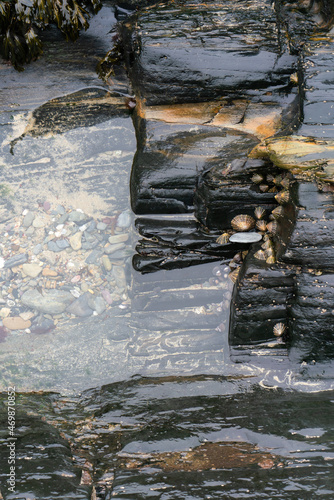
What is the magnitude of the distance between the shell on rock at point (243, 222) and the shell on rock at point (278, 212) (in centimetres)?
23

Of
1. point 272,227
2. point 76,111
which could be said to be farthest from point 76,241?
point 272,227

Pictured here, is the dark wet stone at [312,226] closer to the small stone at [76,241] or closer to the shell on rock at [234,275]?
the shell on rock at [234,275]

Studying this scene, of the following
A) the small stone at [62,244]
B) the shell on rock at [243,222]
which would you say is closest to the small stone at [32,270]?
the small stone at [62,244]

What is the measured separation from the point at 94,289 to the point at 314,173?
2.48m

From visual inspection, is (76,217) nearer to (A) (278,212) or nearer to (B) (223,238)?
(B) (223,238)

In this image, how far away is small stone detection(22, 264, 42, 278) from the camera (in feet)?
14.8

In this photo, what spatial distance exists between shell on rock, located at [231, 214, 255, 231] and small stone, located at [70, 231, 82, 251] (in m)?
1.69

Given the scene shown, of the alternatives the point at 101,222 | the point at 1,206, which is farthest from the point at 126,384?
the point at 1,206

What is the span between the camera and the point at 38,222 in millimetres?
4621

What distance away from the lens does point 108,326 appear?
4.37 m

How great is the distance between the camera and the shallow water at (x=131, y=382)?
317 cm

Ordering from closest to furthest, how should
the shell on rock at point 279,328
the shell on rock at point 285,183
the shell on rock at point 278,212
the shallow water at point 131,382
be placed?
the shallow water at point 131,382, the shell on rock at point 285,183, the shell on rock at point 278,212, the shell on rock at point 279,328

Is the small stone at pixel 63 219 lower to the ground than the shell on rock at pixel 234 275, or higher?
higher

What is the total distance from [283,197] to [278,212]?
0.58 feet
